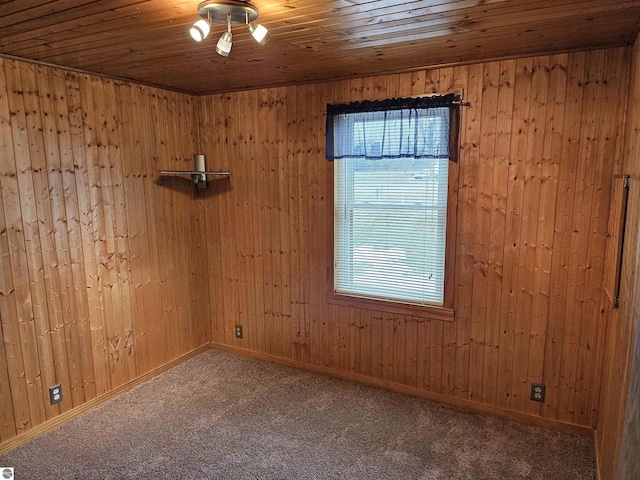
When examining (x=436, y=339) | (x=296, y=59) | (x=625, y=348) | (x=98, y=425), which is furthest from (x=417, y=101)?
(x=98, y=425)

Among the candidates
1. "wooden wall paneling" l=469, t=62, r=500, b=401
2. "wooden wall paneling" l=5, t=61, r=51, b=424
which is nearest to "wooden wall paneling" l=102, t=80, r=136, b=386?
"wooden wall paneling" l=5, t=61, r=51, b=424

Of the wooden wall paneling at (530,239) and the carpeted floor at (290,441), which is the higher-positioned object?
the wooden wall paneling at (530,239)

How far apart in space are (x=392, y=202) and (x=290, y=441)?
182cm

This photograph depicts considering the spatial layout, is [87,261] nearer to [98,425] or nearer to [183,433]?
[98,425]

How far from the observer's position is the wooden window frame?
9.70 feet

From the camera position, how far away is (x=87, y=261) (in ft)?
10.2

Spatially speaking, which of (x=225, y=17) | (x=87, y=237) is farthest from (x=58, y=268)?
(x=225, y=17)

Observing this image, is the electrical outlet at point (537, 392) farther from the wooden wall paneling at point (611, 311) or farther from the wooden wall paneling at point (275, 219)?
the wooden wall paneling at point (275, 219)

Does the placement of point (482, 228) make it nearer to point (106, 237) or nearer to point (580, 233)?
point (580, 233)

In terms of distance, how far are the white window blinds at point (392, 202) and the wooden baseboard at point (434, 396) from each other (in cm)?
72

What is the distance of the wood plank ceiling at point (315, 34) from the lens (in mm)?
1882

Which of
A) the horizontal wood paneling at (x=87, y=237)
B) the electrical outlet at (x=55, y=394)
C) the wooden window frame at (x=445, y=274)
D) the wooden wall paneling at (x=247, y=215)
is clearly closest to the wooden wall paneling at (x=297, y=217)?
the wooden window frame at (x=445, y=274)

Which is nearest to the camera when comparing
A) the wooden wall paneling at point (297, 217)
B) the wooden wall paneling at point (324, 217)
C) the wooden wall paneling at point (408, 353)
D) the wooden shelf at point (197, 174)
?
the wooden wall paneling at point (408, 353)

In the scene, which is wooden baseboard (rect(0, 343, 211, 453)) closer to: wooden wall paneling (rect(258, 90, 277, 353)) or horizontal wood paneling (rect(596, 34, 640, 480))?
wooden wall paneling (rect(258, 90, 277, 353))
